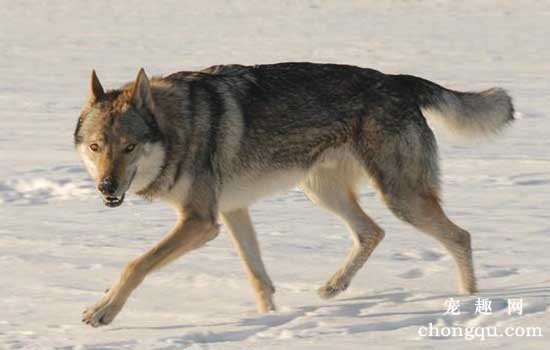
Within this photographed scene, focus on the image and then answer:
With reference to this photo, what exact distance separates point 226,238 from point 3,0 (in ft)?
70.6

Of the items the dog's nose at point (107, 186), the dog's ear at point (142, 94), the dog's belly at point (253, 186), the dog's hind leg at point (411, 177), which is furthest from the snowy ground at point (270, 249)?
the dog's ear at point (142, 94)

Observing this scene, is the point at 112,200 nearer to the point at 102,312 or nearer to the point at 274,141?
the point at 102,312

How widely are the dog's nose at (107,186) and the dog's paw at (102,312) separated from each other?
0.52 meters

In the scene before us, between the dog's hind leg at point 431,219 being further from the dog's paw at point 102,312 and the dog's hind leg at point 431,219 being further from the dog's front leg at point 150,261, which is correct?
the dog's paw at point 102,312

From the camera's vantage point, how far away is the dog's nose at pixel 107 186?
5.33 metres

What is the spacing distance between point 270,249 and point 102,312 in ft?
6.17

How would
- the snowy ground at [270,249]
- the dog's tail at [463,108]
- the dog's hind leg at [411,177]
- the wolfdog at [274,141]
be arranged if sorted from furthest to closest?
the dog's tail at [463,108] → the dog's hind leg at [411,177] → the wolfdog at [274,141] → the snowy ground at [270,249]

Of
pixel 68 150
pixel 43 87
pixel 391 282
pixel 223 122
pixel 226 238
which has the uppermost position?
pixel 223 122

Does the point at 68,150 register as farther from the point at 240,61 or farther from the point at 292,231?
the point at 240,61

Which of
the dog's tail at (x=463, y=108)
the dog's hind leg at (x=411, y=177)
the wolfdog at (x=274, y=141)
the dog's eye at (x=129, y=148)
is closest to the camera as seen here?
the dog's eye at (x=129, y=148)

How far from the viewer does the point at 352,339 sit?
4.82 m

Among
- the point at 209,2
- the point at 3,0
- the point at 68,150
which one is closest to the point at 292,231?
the point at 68,150

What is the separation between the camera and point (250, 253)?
20.2 feet

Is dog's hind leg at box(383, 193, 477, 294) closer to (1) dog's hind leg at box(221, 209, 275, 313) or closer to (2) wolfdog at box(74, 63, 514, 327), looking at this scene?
(2) wolfdog at box(74, 63, 514, 327)
